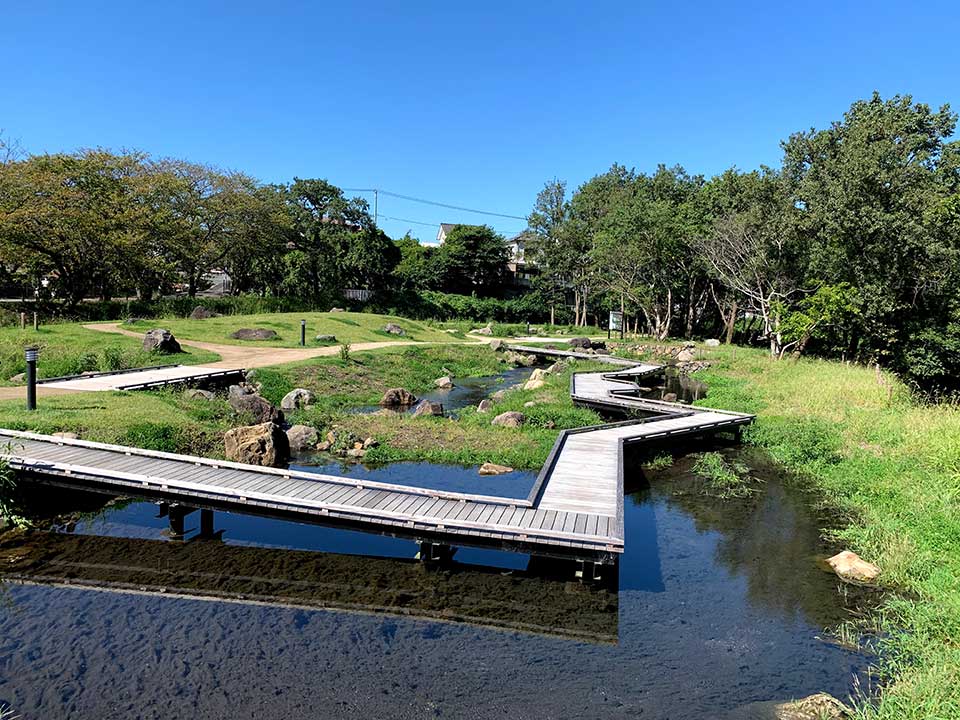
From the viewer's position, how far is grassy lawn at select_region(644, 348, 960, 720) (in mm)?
7766

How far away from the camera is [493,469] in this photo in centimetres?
1659

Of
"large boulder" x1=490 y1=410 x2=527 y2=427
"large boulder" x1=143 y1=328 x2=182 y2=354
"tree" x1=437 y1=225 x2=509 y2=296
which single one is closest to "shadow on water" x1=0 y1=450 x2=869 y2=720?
"large boulder" x1=490 y1=410 x2=527 y2=427

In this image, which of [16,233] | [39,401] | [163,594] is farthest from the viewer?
[16,233]

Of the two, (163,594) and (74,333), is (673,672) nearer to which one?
(163,594)

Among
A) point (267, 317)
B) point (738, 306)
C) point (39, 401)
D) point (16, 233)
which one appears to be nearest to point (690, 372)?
point (738, 306)

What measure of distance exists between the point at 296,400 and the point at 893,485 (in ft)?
60.4

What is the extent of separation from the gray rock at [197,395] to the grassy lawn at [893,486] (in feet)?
58.6

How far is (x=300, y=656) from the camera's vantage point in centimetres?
830

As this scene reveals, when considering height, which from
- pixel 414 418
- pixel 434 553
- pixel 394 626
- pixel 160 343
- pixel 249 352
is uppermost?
pixel 160 343

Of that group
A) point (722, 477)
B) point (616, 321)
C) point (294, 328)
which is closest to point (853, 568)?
point (722, 477)

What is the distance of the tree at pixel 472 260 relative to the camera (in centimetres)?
6994

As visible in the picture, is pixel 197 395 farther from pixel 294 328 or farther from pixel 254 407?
pixel 294 328

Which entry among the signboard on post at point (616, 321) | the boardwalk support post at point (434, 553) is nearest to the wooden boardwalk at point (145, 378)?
the boardwalk support post at point (434, 553)

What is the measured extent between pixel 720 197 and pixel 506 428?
34.2m
